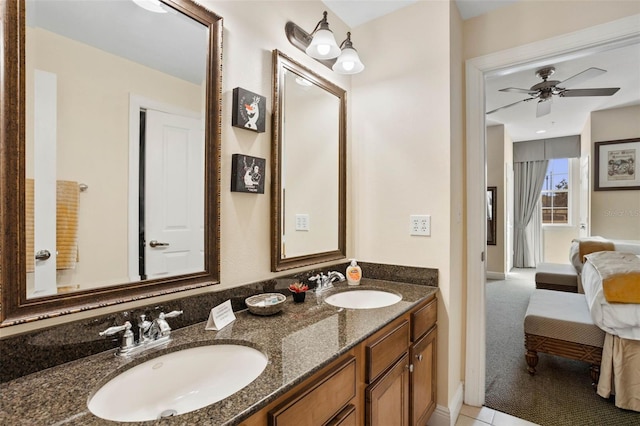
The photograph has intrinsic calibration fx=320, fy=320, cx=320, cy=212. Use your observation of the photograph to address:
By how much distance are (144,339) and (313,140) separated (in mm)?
1358

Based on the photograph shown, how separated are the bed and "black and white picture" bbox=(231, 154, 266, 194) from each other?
2.31 meters

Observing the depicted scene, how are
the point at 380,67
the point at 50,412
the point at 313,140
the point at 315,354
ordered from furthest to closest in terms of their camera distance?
the point at 380,67, the point at 313,140, the point at 315,354, the point at 50,412

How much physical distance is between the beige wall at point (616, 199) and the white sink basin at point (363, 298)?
485 cm

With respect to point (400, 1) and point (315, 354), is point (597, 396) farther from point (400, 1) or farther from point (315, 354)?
point (400, 1)

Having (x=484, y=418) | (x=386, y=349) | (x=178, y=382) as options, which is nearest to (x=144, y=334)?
(x=178, y=382)

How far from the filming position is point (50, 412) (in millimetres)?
678

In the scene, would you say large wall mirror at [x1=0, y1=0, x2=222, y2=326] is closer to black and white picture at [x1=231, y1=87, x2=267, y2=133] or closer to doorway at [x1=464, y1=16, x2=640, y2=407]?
black and white picture at [x1=231, y1=87, x2=267, y2=133]

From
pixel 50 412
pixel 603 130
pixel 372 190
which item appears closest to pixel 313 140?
pixel 372 190

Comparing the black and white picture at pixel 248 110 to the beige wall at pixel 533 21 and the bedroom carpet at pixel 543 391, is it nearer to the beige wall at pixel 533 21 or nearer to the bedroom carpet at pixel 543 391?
the beige wall at pixel 533 21

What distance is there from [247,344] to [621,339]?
2.40 metres

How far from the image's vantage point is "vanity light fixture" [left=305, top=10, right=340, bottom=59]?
5.27ft

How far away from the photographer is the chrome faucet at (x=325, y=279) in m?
1.80

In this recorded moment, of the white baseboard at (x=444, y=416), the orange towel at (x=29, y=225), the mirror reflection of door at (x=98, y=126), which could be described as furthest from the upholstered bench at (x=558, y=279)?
the orange towel at (x=29, y=225)

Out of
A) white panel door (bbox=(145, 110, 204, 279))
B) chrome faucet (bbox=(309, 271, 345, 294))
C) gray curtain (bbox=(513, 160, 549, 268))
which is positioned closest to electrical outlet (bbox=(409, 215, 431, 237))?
chrome faucet (bbox=(309, 271, 345, 294))
